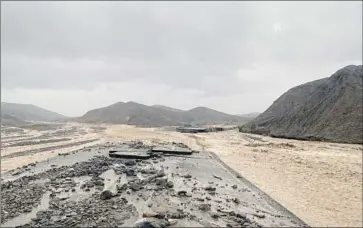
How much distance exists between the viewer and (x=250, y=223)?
43.4 ft

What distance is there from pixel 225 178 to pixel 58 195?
867cm

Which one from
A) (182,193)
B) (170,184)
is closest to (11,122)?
(170,184)

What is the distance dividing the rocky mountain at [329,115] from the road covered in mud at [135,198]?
15.5 metres

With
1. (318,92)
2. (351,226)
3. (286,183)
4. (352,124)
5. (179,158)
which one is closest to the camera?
(351,226)

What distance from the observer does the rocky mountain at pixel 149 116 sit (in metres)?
122

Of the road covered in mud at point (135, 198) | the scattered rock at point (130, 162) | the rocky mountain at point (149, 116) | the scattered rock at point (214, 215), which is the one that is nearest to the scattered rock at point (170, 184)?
the road covered in mud at point (135, 198)

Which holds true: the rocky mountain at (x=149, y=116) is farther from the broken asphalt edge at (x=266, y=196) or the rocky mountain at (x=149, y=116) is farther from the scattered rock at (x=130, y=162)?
the broken asphalt edge at (x=266, y=196)

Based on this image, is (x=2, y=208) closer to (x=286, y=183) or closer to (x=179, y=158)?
(x=286, y=183)

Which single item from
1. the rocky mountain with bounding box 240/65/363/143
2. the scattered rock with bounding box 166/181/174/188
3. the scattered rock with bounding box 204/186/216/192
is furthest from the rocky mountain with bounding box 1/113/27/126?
the scattered rock with bounding box 204/186/216/192

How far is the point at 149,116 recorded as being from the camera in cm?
12800

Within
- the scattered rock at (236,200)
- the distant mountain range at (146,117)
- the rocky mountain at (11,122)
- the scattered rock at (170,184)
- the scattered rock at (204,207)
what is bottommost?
the scattered rock at (204,207)

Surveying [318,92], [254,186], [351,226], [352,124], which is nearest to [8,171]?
[254,186]

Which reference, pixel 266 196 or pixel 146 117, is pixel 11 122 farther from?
pixel 266 196

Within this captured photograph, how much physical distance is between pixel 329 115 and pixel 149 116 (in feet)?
300
